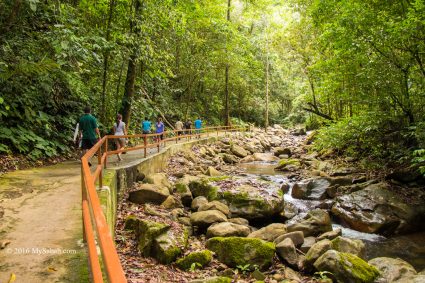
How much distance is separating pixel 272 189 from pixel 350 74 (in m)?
5.80

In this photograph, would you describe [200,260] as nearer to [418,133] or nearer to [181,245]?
[181,245]

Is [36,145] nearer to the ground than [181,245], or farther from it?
farther from it

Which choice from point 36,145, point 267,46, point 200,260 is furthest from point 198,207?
point 267,46

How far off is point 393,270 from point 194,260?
140 inches

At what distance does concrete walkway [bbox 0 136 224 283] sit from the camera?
366 cm

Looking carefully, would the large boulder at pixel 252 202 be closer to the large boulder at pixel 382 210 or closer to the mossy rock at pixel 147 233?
the large boulder at pixel 382 210

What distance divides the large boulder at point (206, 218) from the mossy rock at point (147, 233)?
4.79 feet

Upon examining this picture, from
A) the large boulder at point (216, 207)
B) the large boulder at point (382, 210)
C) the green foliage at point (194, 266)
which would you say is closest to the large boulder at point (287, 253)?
the green foliage at point (194, 266)

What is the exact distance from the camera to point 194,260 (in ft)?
19.3

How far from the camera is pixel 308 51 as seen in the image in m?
23.6

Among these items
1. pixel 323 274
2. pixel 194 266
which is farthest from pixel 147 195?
pixel 323 274

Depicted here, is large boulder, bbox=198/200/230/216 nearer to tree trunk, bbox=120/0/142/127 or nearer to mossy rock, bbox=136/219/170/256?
mossy rock, bbox=136/219/170/256

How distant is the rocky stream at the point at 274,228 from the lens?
19.1 feet

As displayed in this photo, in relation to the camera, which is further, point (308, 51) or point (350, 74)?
point (308, 51)
